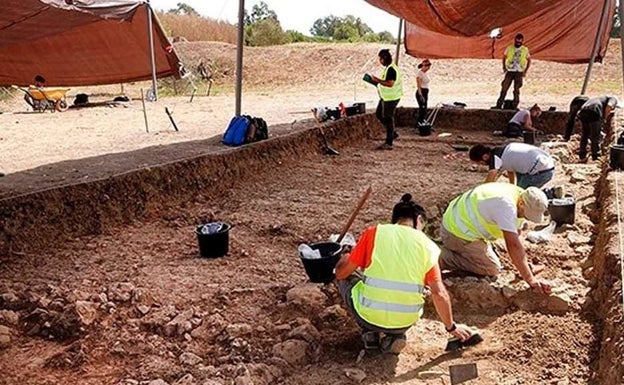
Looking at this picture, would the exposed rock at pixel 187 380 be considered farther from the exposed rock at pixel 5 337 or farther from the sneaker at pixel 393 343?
the exposed rock at pixel 5 337

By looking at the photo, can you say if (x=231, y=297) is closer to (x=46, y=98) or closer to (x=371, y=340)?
(x=371, y=340)

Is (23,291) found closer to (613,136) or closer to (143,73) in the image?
(143,73)

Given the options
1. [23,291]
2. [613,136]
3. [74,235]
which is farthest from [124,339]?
[613,136]

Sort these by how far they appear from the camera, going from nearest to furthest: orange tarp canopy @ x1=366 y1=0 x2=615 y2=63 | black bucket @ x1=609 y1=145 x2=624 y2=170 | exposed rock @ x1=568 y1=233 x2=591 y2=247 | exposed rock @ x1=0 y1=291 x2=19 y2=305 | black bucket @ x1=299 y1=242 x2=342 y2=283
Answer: exposed rock @ x1=0 y1=291 x2=19 y2=305, black bucket @ x1=299 y1=242 x2=342 y2=283, exposed rock @ x1=568 y1=233 x2=591 y2=247, black bucket @ x1=609 y1=145 x2=624 y2=170, orange tarp canopy @ x1=366 y1=0 x2=615 y2=63

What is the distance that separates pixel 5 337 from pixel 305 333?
1926mm

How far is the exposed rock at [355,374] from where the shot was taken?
335cm

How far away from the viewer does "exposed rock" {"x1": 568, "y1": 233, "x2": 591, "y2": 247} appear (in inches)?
203

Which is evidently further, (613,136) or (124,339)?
(613,136)

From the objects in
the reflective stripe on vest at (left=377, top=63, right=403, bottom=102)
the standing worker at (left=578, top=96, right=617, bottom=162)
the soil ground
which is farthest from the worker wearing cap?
the reflective stripe on vest at (left=377, top=63, right=403, bottom=102)

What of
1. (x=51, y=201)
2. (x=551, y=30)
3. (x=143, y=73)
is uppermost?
(x=551, y=30)

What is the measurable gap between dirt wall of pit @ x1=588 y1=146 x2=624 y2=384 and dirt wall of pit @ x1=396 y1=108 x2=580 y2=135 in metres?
7.04

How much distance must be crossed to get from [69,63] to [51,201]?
3.79 m

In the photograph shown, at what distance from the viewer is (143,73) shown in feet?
33.8

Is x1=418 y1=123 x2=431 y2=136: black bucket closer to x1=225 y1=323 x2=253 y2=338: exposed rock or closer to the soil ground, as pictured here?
the soil ground
